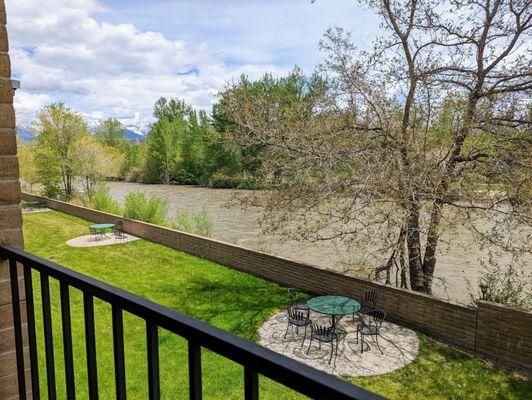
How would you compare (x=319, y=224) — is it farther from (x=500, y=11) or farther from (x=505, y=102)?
(x=500, y=11)

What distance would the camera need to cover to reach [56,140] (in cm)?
2080

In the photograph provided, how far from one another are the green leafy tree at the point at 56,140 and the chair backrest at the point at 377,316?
18.7 m

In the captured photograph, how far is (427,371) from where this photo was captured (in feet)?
19.0

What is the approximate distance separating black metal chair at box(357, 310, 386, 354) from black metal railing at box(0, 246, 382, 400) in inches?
217

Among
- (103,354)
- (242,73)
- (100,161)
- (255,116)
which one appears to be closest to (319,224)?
(255,116)

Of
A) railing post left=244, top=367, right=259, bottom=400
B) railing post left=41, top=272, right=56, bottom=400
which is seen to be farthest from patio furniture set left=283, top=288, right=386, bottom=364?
railing post left=244, top=367, right=259, bottom=400

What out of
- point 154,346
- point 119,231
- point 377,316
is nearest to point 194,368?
A: point 154,346

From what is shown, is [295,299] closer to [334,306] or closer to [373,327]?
[334,306]

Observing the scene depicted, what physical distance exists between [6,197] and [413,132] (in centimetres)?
680

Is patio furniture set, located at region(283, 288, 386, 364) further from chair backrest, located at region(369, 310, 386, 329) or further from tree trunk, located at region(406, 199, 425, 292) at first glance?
tree trunk, located at region(406, 199, 425, 292)

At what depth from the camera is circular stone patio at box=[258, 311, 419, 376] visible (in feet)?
19.3

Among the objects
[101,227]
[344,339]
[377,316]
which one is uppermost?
[101,227]

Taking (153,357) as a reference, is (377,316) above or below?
below

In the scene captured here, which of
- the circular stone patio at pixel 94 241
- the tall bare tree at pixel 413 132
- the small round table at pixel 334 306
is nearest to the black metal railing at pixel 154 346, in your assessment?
the small round table at pixel 334 306
